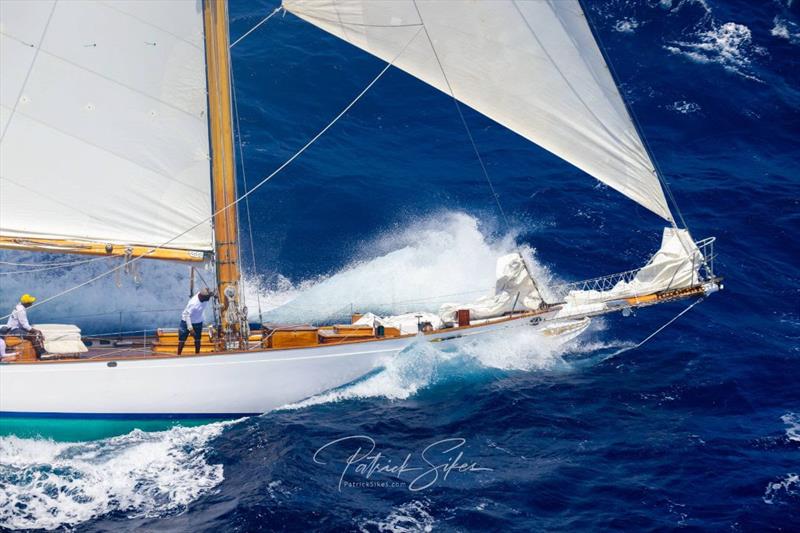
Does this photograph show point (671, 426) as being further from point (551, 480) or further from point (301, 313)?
point (301, 313)

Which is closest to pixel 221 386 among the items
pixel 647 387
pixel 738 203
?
pixel 647 387

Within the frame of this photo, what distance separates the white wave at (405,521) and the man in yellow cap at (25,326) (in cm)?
1072

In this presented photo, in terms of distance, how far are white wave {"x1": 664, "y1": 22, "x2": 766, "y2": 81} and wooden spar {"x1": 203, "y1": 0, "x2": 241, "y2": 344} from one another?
26.7 metres

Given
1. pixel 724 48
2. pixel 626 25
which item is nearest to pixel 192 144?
pixel 626 25

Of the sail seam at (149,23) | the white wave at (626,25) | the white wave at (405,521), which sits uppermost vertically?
the white wave at (626,25)

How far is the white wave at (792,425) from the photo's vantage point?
85.1 ft

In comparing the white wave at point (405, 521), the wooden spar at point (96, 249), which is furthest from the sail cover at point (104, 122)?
the white wave at point (405, 521)

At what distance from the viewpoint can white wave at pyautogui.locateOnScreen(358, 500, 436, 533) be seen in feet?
71.5

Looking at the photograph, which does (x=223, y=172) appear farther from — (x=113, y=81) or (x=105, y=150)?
(x=113, y=81)

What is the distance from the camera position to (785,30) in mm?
46281

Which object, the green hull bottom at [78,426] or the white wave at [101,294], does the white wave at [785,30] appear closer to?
the white wave at [101,294]

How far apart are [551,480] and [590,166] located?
8.04 meters
